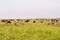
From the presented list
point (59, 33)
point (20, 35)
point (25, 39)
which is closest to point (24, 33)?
point (20, 35)

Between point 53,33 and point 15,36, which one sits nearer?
point 15,36

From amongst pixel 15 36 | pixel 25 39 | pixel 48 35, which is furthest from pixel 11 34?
pixel 48 35

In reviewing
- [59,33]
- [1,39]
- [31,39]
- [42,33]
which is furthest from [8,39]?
[59,33]

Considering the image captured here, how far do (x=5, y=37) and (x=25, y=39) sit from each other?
1562mm

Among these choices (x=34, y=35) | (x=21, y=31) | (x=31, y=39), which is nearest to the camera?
(x=31, y=39)

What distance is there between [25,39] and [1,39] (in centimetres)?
170

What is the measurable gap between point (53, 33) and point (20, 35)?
9.03ft

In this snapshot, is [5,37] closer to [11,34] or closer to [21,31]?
[11,34]

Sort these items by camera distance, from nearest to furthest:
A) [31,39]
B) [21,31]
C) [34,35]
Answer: [31,39] → [34,35] → [21,31]

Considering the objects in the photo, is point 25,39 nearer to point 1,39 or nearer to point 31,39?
point 31,39

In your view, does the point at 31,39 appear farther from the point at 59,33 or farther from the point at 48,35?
the point at 59,33

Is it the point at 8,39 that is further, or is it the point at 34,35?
the point at 34,35

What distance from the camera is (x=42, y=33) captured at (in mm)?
17719

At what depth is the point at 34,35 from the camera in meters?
16.9
